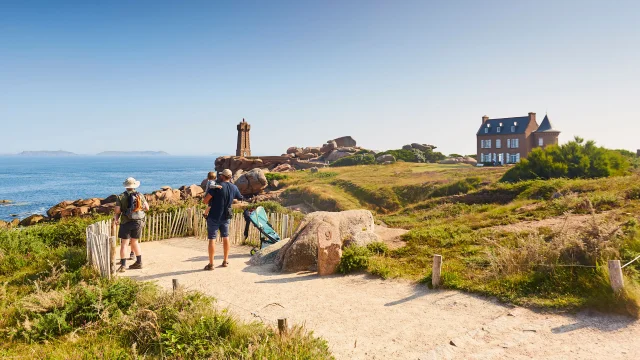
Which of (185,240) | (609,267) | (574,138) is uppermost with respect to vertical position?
(574,138)

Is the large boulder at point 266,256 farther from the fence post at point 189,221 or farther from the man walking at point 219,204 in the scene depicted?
the fence post at point 189,221

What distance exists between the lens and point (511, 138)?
176 ft

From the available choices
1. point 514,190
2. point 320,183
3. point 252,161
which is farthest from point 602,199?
point 252,161

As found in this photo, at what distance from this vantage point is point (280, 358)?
508 cm

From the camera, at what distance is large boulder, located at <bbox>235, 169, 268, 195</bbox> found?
4094cm

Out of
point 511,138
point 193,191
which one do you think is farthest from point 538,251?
point 511,138

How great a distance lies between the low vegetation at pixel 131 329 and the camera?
5.45 metres

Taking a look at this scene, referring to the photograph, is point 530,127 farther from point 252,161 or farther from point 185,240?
point 185,240

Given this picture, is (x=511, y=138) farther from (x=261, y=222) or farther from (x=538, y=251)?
(x=538, y=251)

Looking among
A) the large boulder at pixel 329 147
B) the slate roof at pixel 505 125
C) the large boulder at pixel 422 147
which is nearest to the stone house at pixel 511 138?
the slate roof at pixel 505 125

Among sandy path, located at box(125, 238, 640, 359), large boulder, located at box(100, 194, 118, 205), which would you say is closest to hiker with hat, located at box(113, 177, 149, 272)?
sandy path, located at box(125, 238, 640, 359)

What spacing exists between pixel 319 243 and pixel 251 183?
32.5 m

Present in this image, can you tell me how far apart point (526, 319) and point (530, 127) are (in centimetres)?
5310

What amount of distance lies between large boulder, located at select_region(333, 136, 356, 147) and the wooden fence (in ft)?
197
